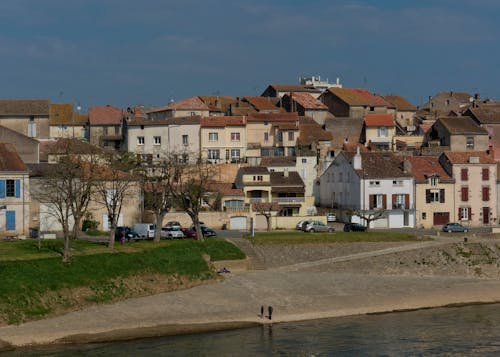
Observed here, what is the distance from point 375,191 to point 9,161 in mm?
29776

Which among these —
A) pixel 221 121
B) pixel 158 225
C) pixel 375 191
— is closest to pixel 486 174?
pixel 375 191

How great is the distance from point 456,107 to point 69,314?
9174 cm

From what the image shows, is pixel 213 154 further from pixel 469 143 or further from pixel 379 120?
pixel 469 143

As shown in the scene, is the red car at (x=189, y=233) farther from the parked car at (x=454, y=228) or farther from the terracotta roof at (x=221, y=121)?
the terracotta roof at (x=221, y=121)

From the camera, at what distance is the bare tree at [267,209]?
75.9 meters

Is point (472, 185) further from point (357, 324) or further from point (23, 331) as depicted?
point (23, 331)

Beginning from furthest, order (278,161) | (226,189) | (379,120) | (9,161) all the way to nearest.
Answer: (379,120)
(278,161)
(226,189)
(9,161)

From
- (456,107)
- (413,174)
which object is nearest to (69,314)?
(413,174)

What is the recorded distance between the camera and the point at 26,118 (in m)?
97.2

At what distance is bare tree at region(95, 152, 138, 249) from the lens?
208 ft

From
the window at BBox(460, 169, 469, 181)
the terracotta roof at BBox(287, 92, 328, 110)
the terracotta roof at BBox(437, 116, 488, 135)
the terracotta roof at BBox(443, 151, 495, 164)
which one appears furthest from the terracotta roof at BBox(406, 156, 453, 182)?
the terracotta roof at BBox(287, 92, 328, 110)

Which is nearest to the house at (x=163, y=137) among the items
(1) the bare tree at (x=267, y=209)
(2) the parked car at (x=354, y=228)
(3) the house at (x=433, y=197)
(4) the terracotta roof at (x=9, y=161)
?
(1) the bare tree at (x=267, y=209)

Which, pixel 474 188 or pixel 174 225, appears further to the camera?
pixel 474 188

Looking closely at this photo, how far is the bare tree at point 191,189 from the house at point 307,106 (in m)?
27.4
